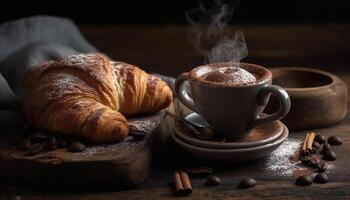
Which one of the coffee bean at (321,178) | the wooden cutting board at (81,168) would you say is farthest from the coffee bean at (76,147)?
the coffee bean at (321,178)

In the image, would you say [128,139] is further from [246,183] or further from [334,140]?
[334,140]

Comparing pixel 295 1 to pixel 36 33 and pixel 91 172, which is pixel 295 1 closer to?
pixel 36 33

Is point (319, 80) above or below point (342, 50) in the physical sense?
above

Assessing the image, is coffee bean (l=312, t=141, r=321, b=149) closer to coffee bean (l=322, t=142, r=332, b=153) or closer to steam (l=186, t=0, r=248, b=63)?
coffee bean (l=322, t=142, r=332, b=153)

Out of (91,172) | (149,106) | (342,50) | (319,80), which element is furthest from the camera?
(342,50)

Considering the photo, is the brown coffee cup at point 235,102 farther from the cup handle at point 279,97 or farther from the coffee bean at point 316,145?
the coffee bean at point 316,145

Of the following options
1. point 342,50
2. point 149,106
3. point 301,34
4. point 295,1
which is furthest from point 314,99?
point 295,1

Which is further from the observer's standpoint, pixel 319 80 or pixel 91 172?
pixel 319 80
